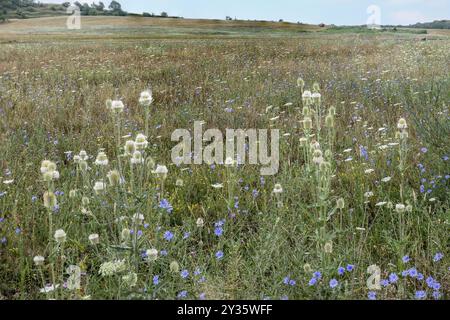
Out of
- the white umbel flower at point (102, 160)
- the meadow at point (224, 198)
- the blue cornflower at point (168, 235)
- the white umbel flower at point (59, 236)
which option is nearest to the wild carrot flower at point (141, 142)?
the meadow at point (224, 198)

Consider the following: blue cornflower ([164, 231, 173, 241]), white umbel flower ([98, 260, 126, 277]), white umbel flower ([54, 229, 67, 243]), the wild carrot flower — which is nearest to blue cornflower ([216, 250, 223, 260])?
blue cornflower ([164, 231, 173, 241])

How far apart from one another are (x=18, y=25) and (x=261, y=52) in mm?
45590

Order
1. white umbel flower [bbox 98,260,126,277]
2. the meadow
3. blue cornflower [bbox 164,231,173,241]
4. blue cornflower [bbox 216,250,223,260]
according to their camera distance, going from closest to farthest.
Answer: white umbel flower [bbox 98,260,126,277] < the meadow < blue cornflower [bbox 216,250,223,260] < blue cornflower [bbox 164,231,173,241]

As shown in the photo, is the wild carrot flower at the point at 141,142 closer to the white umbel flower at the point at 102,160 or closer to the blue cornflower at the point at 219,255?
the white umbel flower at the point at 102,160

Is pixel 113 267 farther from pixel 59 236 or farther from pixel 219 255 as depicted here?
pixel 219 255

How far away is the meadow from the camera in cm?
223

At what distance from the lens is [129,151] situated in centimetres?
229

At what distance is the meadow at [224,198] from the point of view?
2.23 meters

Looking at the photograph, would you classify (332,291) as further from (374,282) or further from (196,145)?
(196,145)

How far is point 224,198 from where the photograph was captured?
3.09 m

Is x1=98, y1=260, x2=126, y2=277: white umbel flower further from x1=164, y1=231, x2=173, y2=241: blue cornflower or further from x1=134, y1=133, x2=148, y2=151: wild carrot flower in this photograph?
x1=134, y1=133, x2=148, y2=151: wild carrot flower

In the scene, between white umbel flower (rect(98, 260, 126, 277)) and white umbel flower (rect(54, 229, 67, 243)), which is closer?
white umbel flower (rect(54, 229, 67, 243))

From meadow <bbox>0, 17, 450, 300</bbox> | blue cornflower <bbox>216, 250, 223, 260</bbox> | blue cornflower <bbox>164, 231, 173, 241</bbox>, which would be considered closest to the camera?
meadow <bbox>0, 17, 450, 300</bbox>

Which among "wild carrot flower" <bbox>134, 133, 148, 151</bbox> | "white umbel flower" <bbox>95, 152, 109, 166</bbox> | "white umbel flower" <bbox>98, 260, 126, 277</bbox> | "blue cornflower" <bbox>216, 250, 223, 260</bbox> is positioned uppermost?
"wild carrot flower" <bbox>134, 133, 148, 151</bbox>
